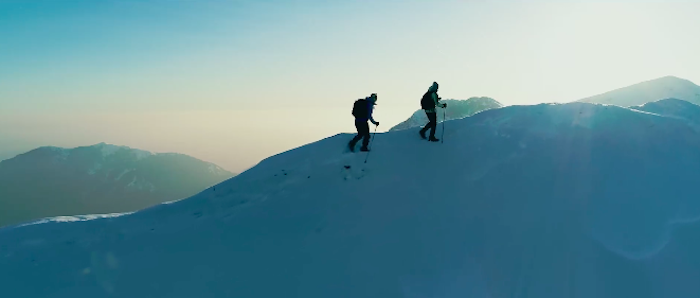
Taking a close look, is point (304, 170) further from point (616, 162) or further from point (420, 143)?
point (616, 162)

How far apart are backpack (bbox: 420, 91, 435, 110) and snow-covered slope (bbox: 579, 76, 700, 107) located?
4389 centimetres

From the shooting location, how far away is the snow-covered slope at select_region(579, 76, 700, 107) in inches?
2137

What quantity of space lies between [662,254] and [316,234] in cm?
879

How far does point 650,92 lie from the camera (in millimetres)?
56250

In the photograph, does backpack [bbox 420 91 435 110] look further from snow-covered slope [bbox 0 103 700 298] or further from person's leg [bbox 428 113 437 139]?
snow-covered slope [bbox 0 103 700 298]

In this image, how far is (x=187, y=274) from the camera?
11414 millimetres

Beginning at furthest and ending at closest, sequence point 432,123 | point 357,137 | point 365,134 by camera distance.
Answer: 1. point 357,137
2. point 365,134
3. point 432,123

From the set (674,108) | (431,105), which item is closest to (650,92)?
(674,108)

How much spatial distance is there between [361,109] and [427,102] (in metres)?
2.69

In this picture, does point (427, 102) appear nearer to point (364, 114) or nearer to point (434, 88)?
point (434, 88)

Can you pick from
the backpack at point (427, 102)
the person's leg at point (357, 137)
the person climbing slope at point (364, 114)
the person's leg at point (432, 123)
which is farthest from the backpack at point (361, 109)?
the person's leg at point (432, 123)

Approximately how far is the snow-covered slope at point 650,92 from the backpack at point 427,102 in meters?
43.9

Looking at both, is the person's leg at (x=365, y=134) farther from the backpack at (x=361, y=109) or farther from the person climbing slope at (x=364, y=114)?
the backpack at (x=361, y=109)

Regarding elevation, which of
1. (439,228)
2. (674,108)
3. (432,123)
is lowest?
(439,228)
